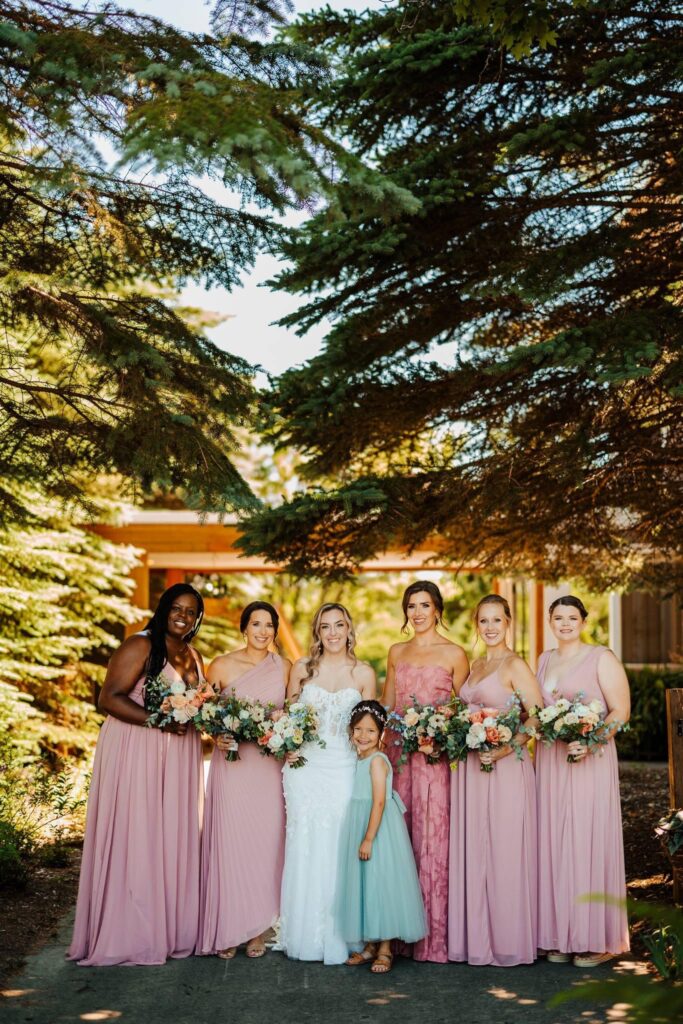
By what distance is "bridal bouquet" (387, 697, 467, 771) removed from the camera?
6422 mm

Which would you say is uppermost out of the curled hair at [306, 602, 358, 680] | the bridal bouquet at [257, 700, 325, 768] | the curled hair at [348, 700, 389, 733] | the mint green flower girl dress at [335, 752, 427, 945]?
the curled hair at [306, 602, 358, 680]

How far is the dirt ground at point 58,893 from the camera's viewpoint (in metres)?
6.89

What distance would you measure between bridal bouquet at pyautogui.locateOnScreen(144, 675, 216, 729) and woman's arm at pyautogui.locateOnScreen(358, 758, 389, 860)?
1.13 metres

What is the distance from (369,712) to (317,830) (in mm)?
805

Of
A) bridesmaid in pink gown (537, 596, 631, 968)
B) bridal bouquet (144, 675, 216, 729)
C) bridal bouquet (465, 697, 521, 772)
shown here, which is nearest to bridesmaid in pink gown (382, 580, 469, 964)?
bridal bouquet (465, 697, 521, 772)

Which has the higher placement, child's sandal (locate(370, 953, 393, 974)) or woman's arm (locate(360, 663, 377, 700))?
woman's arm (locate(360, 663, 377, 700))

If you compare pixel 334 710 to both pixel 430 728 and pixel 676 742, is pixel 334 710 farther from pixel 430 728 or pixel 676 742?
pixel 676 742

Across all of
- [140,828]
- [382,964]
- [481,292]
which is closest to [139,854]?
[140,828]

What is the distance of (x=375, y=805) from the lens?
6391mm

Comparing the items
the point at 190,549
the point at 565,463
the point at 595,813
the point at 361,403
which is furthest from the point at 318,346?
the point at 190,549

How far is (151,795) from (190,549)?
10459mm

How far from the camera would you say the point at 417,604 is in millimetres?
6871

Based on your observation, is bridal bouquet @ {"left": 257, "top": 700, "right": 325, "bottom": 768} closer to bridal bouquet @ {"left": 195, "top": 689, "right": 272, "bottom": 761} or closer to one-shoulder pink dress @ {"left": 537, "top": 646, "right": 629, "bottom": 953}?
bridal bouquet @ {"left": 195, "top": 689, "right": 272, "bottom": 761}

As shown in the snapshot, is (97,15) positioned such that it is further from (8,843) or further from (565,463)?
(8,843)
